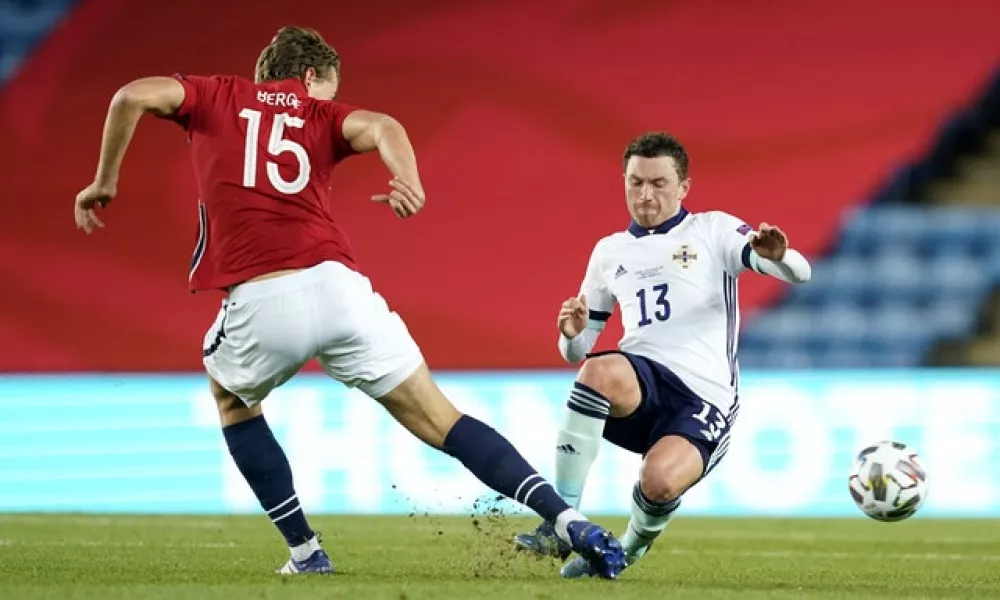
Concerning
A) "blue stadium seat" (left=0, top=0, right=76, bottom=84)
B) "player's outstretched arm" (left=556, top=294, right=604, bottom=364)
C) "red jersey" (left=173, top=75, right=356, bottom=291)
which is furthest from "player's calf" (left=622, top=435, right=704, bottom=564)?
"blue stadium seat" (left=0, top=0, right=76, bottom=84)

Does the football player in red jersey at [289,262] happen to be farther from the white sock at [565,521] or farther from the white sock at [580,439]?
the white sock at [580,439]

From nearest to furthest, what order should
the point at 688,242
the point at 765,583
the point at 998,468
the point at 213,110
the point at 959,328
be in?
the point at 213,110 < the point at 765,583 < the point at 688,242 < the point at 998,468 < the point at 959,328

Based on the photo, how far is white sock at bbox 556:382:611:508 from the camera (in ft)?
18.1

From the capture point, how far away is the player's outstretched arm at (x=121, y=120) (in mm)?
4750

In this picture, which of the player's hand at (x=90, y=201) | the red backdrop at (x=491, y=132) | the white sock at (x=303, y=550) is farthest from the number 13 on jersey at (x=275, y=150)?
the red backdrop at (x=491, y=132)

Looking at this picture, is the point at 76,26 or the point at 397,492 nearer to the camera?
the point at 397,492

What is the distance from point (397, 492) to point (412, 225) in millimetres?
3430

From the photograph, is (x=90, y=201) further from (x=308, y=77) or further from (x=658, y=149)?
(x=658, y=149)

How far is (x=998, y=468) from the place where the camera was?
A: 10.5 meters

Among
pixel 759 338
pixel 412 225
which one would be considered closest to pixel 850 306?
pixel 759 338

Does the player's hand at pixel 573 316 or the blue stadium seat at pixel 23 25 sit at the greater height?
the blue stadium seat at pixel 23 25

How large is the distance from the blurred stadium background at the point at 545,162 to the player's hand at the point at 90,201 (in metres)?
8.06

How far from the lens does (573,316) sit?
5539 mm

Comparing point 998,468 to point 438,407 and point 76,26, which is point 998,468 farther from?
point 76,26
